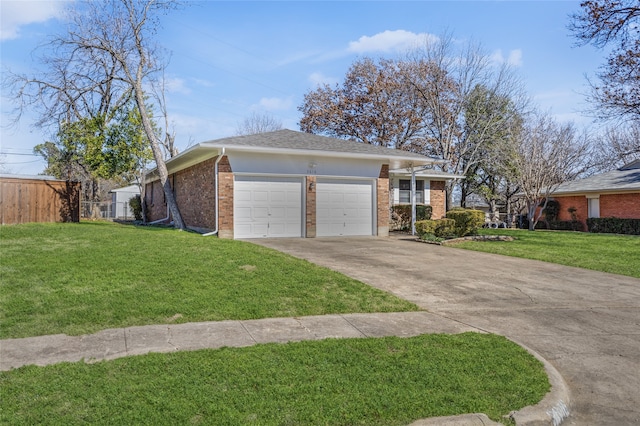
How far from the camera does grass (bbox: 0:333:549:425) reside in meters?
3.05

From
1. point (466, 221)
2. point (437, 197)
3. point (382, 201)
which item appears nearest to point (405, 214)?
point (437, 197)

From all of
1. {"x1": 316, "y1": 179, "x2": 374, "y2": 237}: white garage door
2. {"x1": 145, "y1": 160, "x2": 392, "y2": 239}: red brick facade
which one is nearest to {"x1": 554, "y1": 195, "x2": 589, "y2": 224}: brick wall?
{"x1": 145, "y1": 160, "x2": 392, "y2": 239}: red brick facade

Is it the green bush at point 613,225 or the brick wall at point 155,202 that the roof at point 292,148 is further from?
the green bush at point 613,225

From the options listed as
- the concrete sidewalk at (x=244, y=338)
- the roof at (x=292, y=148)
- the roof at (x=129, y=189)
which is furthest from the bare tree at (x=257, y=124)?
the concrete sidewalk at (x=244, y=338)

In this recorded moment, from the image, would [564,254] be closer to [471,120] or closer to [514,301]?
[514,301]

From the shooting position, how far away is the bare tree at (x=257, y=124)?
131 ft

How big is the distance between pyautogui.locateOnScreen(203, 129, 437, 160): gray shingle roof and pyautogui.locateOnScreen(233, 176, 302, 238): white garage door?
1.14 meters

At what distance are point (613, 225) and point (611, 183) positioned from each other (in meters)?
2.84

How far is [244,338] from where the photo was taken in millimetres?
4801

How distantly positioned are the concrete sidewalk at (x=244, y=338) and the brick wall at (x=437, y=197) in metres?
17.1

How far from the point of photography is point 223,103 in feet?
85.8

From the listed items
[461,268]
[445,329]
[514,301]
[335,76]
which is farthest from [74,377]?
[335,76]

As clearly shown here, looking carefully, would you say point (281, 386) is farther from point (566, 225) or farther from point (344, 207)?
point (566, 225)

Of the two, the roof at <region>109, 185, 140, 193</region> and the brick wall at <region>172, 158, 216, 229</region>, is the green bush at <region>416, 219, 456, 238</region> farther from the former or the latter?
the roof at <region>109, 185, 140, 193</region>
